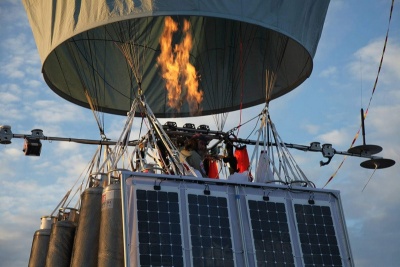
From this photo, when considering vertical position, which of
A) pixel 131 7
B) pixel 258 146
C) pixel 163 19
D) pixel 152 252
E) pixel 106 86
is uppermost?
pixel 163 19

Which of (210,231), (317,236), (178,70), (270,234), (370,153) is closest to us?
(210,231)

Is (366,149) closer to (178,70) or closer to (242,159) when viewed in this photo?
(242,159)

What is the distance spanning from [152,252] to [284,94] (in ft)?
35.0

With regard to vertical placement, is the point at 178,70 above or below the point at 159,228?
above

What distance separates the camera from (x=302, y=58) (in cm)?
2347

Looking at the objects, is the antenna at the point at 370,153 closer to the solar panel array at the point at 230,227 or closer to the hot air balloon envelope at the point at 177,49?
the solar panel array at the point at 230,227

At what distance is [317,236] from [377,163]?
16.3 ft

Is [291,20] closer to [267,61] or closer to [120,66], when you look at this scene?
[267,61]

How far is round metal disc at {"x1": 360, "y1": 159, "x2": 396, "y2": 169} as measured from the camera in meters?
22.2

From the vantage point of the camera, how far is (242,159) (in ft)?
72.8

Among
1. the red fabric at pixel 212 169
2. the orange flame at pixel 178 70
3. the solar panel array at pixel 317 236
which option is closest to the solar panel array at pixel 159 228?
the solar panel array at pixel 317 236

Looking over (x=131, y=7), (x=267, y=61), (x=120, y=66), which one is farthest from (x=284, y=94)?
(x=131, y=7)

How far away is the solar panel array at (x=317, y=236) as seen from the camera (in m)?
18.0

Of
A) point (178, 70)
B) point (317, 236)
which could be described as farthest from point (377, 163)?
point (178, 70)
